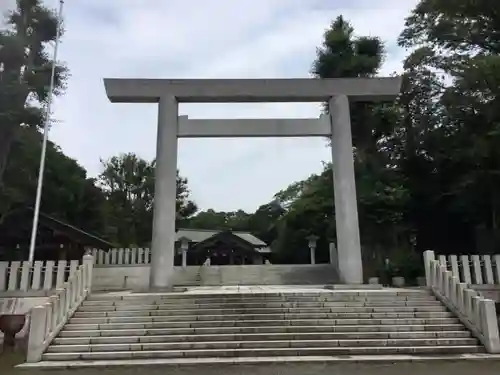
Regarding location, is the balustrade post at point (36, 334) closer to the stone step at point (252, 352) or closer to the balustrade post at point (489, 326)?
the stone step at point (252, 352)

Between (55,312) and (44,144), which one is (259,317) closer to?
(55,312)

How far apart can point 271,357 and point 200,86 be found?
765 centimetres

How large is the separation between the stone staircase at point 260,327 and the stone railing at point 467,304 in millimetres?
169

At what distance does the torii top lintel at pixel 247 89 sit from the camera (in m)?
11.7

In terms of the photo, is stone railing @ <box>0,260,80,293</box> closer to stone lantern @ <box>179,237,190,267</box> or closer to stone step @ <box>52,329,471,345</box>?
stone step @ <box>52,329,471,345</box>

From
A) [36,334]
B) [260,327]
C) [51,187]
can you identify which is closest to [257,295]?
[260,327]

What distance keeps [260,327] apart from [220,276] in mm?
8426

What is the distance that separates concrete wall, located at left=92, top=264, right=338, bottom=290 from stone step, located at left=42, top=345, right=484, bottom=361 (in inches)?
291

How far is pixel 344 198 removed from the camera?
455 inches

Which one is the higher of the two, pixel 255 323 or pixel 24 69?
pixel 24 69

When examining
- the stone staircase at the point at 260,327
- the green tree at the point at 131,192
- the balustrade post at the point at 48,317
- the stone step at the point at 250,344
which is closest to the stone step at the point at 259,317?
the stone staircase at the point at 260,327

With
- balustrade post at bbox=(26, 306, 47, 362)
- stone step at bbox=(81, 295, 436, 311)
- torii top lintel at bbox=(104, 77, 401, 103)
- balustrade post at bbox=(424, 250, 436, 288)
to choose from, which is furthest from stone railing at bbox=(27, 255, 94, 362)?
balustrade post at bbox=(424, 250, 436, 288)

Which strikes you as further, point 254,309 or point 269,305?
point 269,305

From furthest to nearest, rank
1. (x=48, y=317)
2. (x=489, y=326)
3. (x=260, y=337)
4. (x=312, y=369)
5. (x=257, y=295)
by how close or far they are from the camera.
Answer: (x=257, y=295) < (x=260, y=337) < (x=48, y=317) < (x=489, y=326) < (x=312, y=369)
